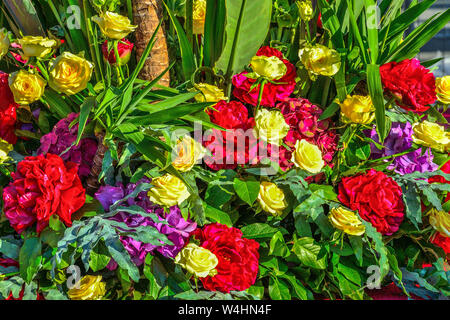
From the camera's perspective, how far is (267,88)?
888mm

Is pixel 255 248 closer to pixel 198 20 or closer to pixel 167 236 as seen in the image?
pixel 167 236

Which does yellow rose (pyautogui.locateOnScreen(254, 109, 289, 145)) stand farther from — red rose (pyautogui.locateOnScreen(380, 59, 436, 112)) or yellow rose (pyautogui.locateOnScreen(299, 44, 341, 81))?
red rose (pyautogui.locateOnScreen(380, 59, 436, 112))

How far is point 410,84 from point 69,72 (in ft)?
2.07

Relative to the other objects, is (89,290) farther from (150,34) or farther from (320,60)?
(320,60)

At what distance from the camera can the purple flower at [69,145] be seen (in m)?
0.82

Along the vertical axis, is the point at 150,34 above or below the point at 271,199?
above

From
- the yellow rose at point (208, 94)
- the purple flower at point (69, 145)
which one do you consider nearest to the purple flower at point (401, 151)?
the yellow rose at point (208, 94)

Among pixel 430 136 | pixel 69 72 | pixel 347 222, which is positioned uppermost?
pixel 69 72

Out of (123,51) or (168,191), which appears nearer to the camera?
(168,191)

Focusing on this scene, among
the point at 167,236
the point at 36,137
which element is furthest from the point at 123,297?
the point at 36,137

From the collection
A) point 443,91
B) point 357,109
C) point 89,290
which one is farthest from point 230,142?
point 443,91

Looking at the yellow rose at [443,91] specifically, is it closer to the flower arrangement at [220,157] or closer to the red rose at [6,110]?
the flower arrangement at [220,157]

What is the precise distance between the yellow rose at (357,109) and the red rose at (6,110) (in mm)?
635

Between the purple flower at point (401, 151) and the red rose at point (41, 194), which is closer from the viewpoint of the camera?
the red rose at point (41, 194)
